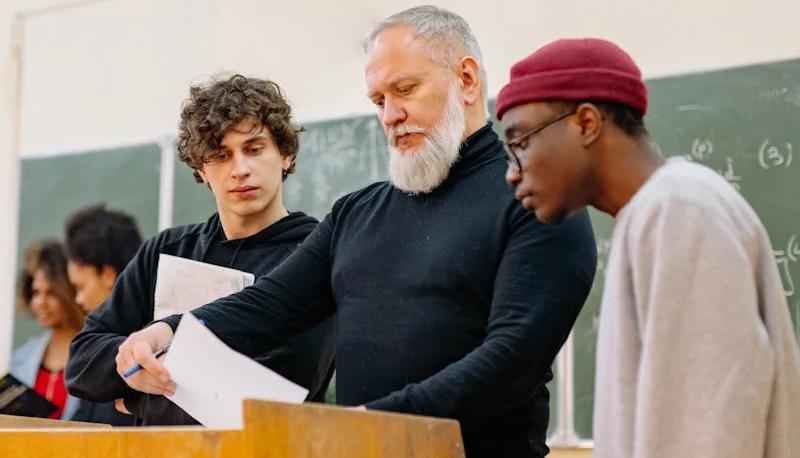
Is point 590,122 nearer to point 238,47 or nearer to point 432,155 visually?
point 432,155

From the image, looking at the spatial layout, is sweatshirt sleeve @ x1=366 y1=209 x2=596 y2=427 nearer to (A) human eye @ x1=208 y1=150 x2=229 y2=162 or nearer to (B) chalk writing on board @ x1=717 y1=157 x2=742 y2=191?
(A) human eye @ x1=208 y1=150 x2=229 y2=162

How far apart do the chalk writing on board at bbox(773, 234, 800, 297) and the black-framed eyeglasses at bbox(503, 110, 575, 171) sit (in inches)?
92.4

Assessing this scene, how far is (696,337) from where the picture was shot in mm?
1586

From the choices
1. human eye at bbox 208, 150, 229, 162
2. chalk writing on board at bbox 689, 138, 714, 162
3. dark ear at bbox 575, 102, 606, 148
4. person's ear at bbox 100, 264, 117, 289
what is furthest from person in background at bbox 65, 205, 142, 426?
dark ear at bbox 575, 102, 606, 148

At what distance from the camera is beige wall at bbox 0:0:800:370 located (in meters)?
4.24

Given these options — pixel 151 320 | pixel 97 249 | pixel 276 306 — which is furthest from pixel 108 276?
pixel 276 306

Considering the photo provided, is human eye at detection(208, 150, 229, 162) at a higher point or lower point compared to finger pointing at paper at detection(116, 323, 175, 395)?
higher

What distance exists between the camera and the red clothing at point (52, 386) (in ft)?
16.0

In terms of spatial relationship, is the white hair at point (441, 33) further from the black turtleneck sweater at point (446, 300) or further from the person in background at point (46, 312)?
the person in background at point (46, 312)

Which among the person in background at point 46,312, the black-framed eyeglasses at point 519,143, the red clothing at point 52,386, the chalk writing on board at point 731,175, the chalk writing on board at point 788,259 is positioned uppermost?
the chalk writing on board at point 731,175

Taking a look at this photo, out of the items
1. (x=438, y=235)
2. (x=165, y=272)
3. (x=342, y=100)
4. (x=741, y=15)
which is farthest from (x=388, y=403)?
(x=342, y=100)

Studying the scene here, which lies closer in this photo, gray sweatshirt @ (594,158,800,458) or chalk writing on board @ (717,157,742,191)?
gray sweatshirt @ (594,158,800,458)

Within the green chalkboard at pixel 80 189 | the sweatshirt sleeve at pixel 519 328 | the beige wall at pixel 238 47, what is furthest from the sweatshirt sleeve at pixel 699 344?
the green chalkboard at pixel 80 189

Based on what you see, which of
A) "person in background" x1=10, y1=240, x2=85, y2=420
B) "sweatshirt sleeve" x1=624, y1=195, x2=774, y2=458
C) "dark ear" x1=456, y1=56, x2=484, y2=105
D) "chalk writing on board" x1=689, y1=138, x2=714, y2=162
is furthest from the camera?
"person in background" x1=10, y1=240, x2=85, y2=420
